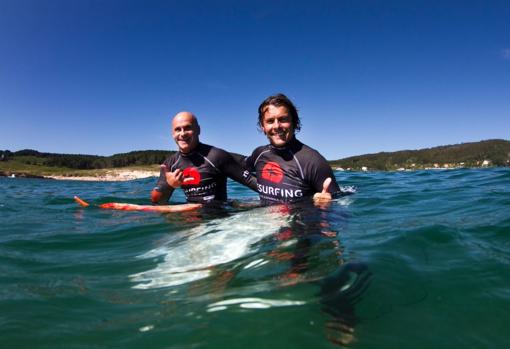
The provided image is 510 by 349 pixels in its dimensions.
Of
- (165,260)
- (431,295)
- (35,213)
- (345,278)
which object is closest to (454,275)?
(431,295)

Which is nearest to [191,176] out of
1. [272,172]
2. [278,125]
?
[272,172]

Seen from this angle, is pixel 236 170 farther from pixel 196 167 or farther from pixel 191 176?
pixel 191 176

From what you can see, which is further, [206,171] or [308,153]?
[206,171]

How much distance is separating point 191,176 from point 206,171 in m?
0.39

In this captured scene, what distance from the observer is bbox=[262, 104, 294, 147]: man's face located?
6.59 metres

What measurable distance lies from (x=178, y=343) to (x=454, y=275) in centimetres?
272

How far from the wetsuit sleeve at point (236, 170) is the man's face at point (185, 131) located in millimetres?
818

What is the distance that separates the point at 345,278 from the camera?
10.5 ft

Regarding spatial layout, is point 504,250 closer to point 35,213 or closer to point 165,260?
point 165,260

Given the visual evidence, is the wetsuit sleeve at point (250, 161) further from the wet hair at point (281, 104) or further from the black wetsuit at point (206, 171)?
the wet hair at point (281, 104)

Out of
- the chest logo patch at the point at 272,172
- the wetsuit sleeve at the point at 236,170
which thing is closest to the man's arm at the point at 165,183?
the wetsuit sleeve at the point at 236,170

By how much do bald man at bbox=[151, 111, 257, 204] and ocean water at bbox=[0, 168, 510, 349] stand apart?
73.6 inches

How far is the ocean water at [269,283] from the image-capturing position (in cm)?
250

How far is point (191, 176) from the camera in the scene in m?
8.28
